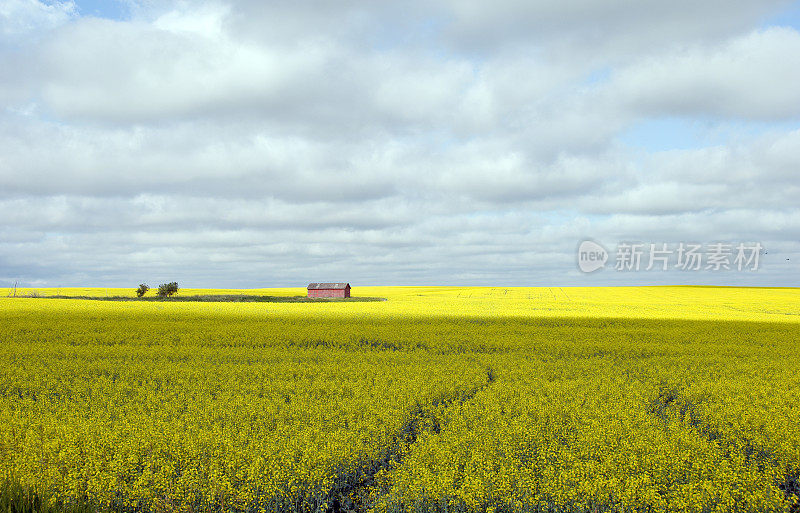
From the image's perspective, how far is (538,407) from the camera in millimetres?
12180

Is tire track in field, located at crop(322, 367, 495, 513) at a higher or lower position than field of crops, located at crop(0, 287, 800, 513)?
lower

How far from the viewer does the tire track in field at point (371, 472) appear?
8812 millimetres

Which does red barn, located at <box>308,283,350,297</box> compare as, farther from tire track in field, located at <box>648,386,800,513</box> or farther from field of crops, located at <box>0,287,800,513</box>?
tire track in field, located at <box>648,386,800,513</box>

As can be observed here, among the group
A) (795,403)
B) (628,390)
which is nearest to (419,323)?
(628,390)

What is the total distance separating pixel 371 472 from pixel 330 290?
7737 centimetres

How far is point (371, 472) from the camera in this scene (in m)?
10.0

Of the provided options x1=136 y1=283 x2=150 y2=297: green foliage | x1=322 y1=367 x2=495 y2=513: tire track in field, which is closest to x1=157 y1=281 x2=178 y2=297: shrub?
x1=136 y1=283 x2=150 y2=297: green foliage

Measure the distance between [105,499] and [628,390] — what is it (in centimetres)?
1289

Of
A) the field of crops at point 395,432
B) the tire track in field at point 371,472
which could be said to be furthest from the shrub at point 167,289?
the tire track in field at point 371,472

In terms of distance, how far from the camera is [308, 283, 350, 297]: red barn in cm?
8600

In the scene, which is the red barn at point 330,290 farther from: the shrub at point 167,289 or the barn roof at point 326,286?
the shrub at point 167,289

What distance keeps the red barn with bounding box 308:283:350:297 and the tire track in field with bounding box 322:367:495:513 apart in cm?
7341

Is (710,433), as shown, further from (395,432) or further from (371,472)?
(371,472)

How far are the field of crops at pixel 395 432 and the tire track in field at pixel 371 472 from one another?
0.18 ft
